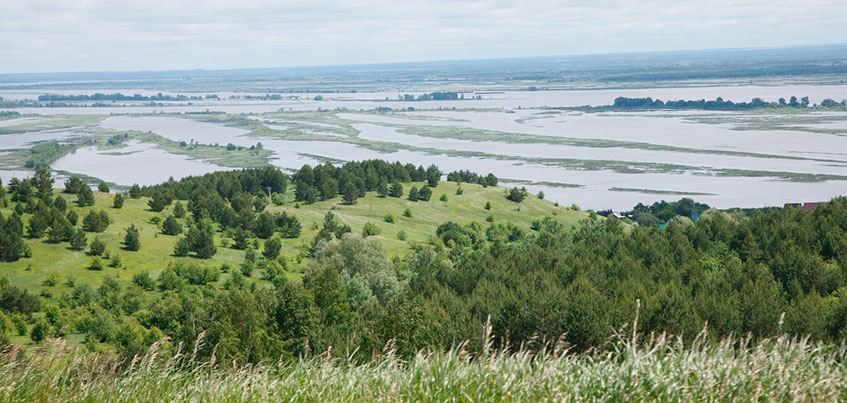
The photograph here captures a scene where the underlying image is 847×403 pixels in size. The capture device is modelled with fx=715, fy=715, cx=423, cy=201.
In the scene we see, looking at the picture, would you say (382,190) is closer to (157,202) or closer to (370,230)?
(370,230)

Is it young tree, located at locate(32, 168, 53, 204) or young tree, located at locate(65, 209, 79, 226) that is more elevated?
young tree, located at locate(32, 168, 53, 204)

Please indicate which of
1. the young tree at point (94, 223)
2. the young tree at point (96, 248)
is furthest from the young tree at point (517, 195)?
the young tree at point (96, 248)

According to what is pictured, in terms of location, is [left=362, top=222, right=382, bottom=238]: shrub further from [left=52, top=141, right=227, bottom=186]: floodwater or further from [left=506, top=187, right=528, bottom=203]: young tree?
[left=52, top=141, right=227, bottom=186]: floodwater

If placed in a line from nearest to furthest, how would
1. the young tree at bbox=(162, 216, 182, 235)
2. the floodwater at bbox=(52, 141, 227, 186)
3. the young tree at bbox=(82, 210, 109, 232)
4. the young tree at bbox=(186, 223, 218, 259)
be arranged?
the young tree at bbox=(186, 223, 218, 259)
the young tree at bbox=(82, 210, 109, 232)
the young tree at bbox=(162, 216, 182, 235)
the floodwater at bbox=(52, 141, 227, 186)

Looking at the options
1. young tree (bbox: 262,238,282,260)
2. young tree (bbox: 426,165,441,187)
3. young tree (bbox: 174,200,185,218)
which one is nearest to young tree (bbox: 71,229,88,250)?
young tree (bbox: 262,238,282,260)

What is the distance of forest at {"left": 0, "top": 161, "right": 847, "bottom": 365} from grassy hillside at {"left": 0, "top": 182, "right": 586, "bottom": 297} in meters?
1.14

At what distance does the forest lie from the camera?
90.1 feet

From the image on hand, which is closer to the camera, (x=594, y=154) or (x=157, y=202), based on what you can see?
(x=157, y=202)

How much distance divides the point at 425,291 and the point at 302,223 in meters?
34.7

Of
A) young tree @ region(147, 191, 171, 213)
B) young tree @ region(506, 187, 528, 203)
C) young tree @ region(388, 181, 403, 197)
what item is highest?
young tree @ region(147, 191, 171, 213)

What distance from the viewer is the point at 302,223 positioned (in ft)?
246

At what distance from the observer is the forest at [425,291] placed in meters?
27.5

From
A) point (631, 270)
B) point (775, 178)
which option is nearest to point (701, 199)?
point (775, 178)

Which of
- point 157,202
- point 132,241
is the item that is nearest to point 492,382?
point 132,241
